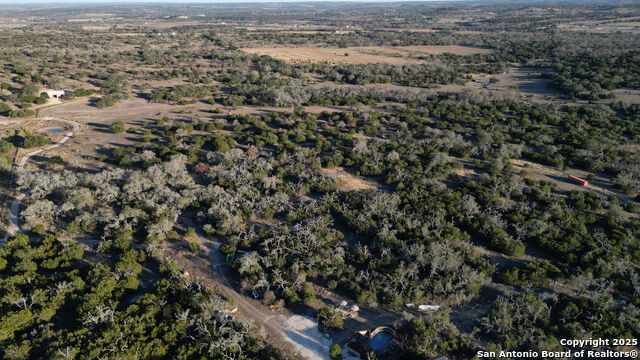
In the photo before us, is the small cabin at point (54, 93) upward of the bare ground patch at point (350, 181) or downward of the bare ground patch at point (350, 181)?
upward

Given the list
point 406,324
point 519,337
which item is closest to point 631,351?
point 519,337

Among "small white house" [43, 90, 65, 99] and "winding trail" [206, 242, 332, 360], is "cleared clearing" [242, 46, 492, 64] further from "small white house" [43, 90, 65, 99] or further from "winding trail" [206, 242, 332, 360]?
"winding trail" [206, 242, 332, 360]

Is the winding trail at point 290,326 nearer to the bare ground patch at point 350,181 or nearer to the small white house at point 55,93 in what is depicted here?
the bare ground patch at point 350,181

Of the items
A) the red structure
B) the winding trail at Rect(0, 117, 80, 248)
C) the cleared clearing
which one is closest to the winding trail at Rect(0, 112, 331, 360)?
the winding trail at Rect(0, 117, 80, 248)

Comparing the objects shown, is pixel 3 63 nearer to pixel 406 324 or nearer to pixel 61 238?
pixel 61 238

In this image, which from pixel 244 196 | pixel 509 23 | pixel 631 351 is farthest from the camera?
pixel 509 23

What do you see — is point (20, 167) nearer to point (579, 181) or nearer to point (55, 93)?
point (55, 93)

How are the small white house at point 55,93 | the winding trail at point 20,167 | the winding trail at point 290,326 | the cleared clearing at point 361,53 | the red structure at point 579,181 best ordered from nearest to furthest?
the winding trail at point 290,326
the winding trail at point 20,167
the red structure at point 579,181
the small white house at point 55,93
the cleared clearing at point 361,53

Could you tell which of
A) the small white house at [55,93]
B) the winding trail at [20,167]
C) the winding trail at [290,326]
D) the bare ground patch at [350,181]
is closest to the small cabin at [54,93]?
the small white house at [55,93]
